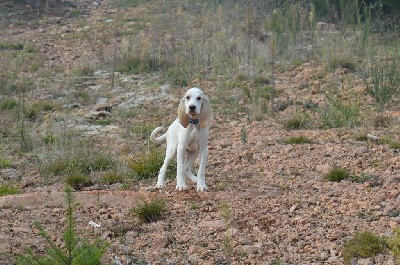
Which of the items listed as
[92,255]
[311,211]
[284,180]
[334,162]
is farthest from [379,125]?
[92,255]

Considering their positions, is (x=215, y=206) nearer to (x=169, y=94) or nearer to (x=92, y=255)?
(x=92, y=255)

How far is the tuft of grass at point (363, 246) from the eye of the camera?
4.28 meters

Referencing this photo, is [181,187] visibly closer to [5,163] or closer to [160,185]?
[160,185]

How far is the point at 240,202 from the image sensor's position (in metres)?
5.69

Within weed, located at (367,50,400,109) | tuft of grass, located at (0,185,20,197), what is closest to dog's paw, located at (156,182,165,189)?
tuft of grass, located at (0,185,20,197)

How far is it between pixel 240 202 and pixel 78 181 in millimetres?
2028

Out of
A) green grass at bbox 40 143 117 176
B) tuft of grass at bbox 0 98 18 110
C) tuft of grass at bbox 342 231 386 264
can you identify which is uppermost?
tuft of grass at bbox 342 231 386 264

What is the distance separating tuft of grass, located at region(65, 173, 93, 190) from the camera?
Answer: 22.4 feet

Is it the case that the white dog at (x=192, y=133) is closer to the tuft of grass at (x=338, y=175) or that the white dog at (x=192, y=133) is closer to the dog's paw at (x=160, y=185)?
the dog's paw at (x=160, y=185)

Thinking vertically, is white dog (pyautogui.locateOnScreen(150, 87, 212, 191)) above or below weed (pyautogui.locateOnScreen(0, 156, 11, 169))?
above

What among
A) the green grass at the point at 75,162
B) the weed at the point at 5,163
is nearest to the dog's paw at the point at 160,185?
the green grass at the point at 75,162

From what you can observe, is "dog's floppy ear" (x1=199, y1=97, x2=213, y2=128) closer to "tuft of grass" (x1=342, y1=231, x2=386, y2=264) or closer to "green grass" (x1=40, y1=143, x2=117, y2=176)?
"green grass" (x1=40, y1=143, x2=117, y2=176)

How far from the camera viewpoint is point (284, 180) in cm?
652

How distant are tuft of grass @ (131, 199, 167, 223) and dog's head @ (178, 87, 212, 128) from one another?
1.16 m
